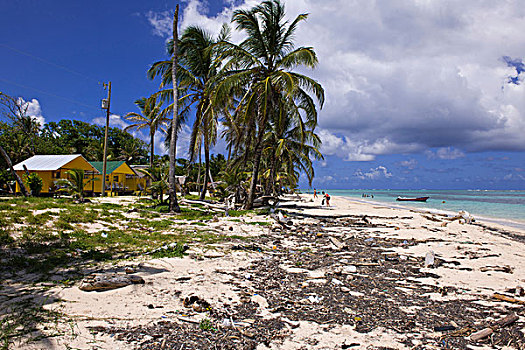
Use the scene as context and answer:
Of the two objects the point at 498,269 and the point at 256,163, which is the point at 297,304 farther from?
the point at 256,163

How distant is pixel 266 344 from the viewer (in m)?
2.72

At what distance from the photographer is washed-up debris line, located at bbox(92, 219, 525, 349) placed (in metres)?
2.76

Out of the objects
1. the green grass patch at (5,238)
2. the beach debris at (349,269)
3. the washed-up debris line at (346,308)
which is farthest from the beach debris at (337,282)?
the green grass patch at (5,238)

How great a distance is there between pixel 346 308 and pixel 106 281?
10.0 feet

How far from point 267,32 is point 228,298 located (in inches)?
479

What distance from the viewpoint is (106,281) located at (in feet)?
11.5

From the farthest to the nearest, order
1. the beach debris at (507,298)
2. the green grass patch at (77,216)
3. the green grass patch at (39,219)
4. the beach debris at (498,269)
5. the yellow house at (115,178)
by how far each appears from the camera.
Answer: the yellow house at (115,178), the green grass patch at (77,216), the green grass patch at (39,219), the beach debris at (498,269), the beach debris at (507,298)

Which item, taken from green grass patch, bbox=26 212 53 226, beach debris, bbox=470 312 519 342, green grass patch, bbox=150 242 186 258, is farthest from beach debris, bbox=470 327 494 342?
green grass patch, bbox=26 212 53 226

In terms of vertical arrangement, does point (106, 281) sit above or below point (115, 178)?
below

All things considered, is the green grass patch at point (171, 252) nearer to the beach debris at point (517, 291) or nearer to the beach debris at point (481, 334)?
the beach debris at point (481, 334)

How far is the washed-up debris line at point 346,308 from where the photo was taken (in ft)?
9.07

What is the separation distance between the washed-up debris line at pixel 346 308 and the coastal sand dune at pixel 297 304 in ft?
0.05

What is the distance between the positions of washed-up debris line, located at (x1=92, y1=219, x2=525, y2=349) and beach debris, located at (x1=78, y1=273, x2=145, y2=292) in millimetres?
978

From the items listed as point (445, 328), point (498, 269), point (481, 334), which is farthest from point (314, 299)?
point (498, 269)
